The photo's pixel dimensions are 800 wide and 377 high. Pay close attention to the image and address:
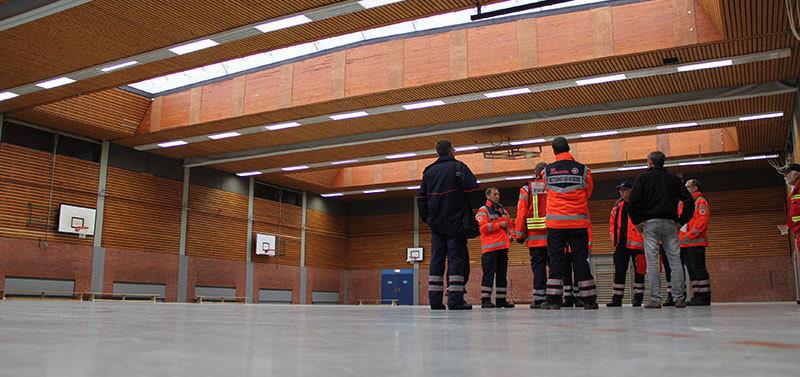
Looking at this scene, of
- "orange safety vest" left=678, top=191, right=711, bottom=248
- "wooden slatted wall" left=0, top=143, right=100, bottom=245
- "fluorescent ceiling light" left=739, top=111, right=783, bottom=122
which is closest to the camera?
"orange safety vest" left=678, top=191, right=711, bottom=248

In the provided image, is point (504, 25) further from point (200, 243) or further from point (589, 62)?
point (200, 243)

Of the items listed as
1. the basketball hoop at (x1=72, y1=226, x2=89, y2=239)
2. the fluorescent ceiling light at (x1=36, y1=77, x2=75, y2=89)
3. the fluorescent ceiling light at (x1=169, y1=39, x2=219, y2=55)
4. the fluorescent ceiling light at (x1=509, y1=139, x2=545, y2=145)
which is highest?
the fluorescent ceiling light at (x1=169, y1=39, x2=219, y2=55)

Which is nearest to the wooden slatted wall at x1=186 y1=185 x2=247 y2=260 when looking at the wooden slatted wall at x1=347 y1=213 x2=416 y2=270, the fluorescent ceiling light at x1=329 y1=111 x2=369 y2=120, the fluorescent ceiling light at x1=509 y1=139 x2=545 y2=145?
the wooden slatted wall at x1=347 y1=213 x2=416 y2=270

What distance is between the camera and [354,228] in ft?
118

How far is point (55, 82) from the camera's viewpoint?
688 inches

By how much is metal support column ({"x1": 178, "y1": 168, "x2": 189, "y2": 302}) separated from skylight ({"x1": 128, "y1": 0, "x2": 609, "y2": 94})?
578 centimetres

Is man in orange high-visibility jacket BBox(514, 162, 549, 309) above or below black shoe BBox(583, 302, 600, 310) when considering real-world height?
above

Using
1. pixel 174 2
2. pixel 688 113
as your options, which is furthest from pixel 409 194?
pixel 174 2

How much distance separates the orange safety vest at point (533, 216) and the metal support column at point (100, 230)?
709 inches

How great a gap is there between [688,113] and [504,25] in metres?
7.49

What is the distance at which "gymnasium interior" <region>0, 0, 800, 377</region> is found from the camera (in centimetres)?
213

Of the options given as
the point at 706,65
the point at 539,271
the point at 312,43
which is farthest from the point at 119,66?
the point at 706,65

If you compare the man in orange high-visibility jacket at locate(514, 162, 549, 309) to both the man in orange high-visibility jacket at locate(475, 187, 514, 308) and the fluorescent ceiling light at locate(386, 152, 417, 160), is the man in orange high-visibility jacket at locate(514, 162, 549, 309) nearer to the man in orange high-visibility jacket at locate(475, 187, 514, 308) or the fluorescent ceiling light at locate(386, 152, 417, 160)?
the man in orange high-visibility jacket at locate(475, 187, 514, 308)

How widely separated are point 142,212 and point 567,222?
20.6 metres
